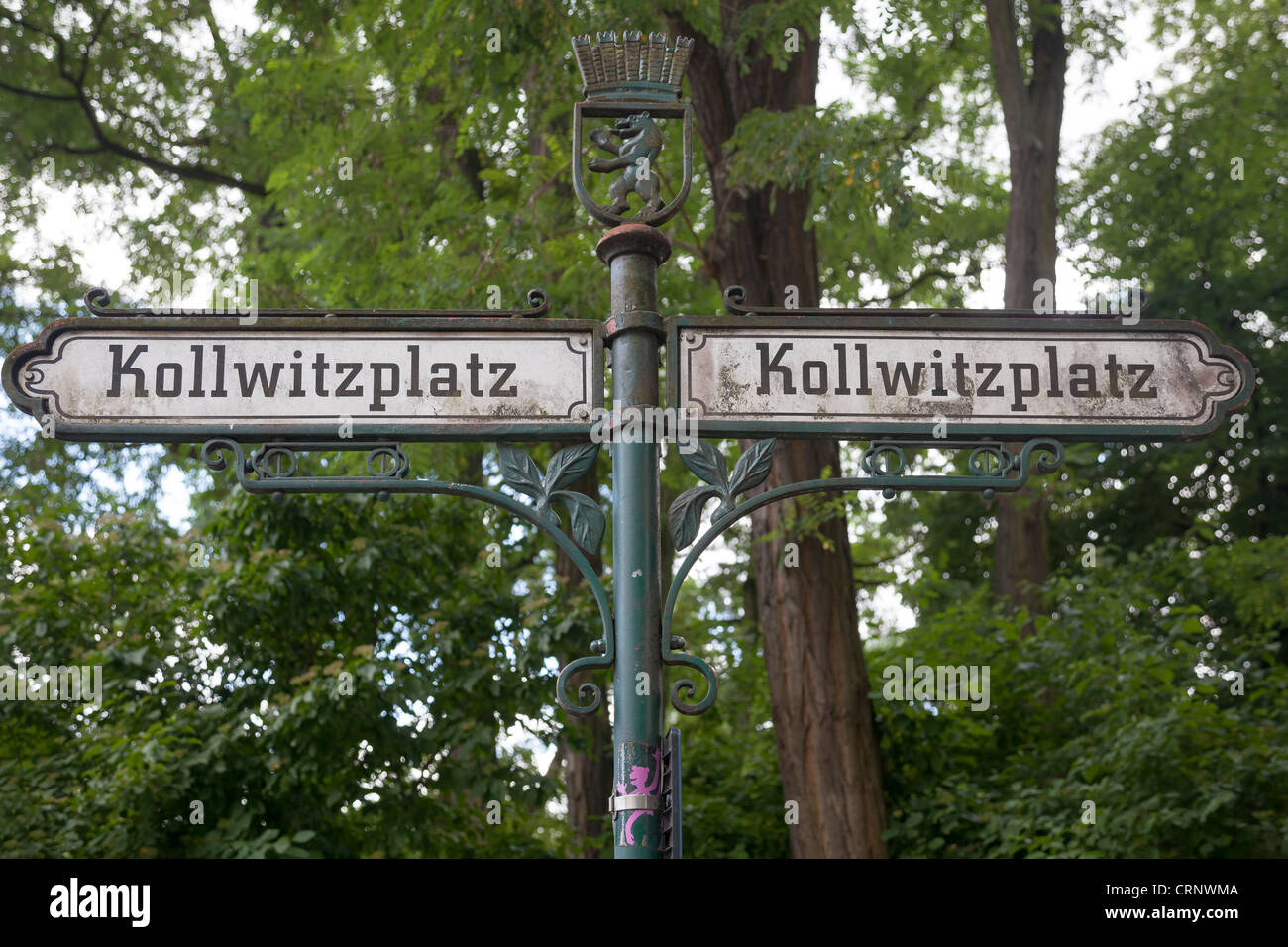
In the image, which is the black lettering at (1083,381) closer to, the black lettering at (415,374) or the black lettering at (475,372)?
the black lettering at (475,372)

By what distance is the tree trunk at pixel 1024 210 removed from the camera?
13555mm

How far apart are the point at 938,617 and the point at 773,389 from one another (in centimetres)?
870

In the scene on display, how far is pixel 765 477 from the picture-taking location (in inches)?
136

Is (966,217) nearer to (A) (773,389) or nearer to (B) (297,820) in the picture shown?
(B) (297,820)

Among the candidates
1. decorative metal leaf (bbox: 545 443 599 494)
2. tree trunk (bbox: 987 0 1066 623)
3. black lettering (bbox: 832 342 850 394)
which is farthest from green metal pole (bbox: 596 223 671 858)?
tree trunk (bbox: 987 0 1066 623)

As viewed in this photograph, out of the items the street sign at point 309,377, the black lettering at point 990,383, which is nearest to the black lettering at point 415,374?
the street sign at point 309,377

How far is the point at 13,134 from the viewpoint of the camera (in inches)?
631

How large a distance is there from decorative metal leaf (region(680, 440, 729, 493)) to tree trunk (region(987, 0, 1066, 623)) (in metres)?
10.2

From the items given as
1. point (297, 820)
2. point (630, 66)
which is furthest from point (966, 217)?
point (630, 66)

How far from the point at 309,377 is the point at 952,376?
1.63 metres

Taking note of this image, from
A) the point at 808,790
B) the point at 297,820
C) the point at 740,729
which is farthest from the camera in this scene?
the point at 740,729

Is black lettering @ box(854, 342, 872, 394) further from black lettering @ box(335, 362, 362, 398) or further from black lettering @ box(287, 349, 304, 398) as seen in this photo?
black lettering @ box(287, 349, 304, 398)

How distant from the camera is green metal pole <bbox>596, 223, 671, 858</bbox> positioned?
3.11m

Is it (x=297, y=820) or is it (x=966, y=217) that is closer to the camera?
(x=297, y=820)
